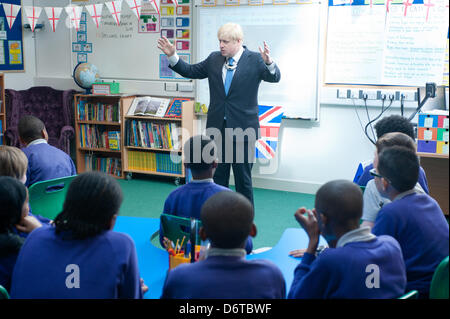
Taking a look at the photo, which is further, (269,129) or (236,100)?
(269,129)

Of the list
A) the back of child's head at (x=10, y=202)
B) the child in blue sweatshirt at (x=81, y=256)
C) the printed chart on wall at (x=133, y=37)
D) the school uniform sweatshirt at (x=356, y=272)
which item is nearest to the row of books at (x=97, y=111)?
the printed chart on wall at (x=133, y=37)

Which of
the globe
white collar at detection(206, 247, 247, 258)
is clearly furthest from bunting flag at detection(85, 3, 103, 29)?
white collar at detection(206, 247, 247, 258)

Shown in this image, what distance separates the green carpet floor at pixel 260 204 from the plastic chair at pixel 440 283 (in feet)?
7.56

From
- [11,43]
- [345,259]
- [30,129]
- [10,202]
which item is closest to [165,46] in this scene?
[30,129]

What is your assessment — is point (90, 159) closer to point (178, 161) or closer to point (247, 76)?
point (178, 161)

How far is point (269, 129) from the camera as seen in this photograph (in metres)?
5.29

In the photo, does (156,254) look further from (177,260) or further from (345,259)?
(345,259)

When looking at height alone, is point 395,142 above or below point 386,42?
below

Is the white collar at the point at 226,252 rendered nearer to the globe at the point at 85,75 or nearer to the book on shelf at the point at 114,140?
the book on shelf at the point at 114,140

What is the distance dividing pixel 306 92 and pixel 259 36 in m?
0.78

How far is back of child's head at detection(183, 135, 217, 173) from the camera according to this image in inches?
91.0

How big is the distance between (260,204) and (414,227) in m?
3.22

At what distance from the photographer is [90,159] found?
625cm

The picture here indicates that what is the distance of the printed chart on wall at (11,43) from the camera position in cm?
614
